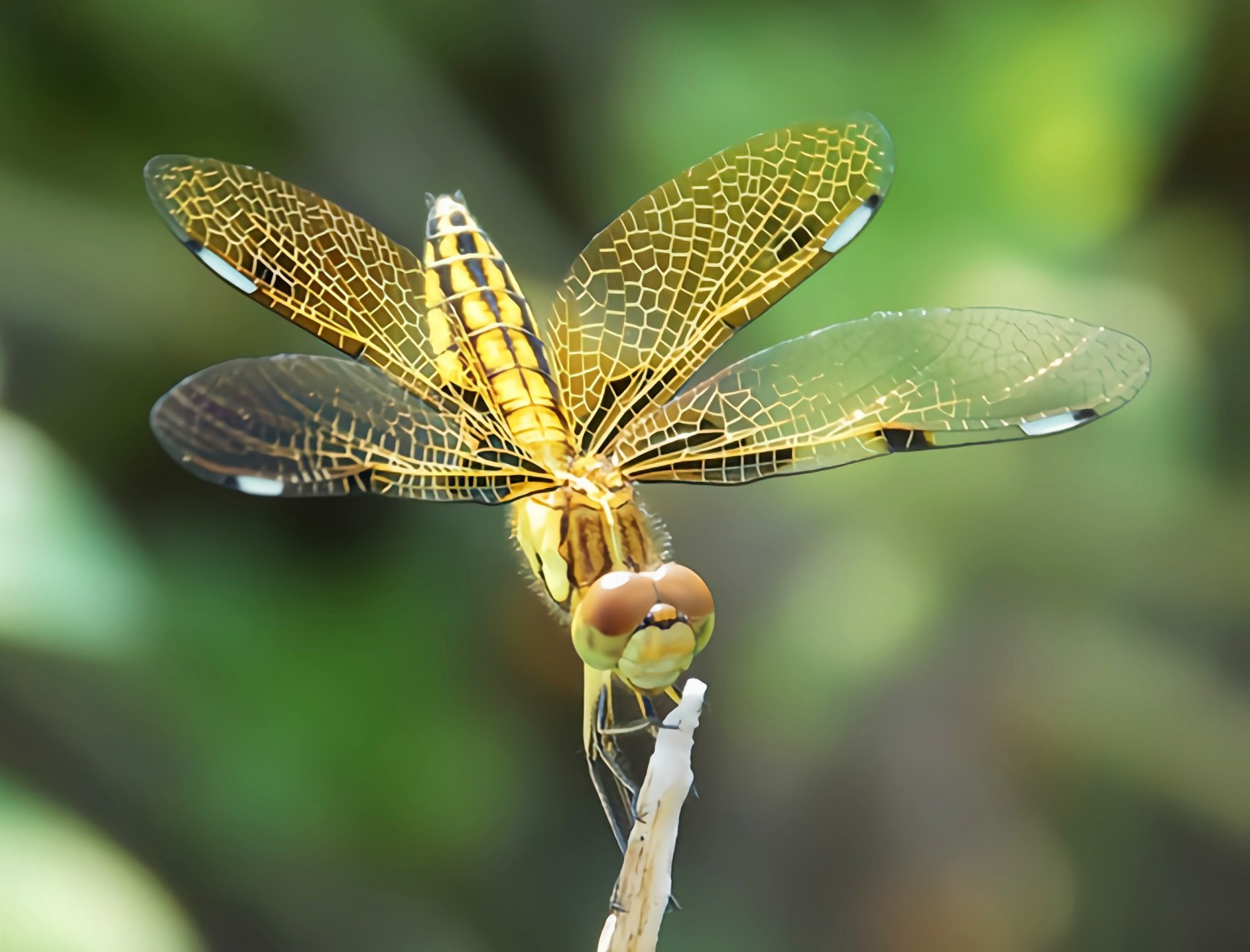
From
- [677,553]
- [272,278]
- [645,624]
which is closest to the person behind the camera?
[645,624]

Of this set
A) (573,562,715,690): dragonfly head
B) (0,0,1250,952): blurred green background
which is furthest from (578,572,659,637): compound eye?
(0,0,1250,952): blurred green background

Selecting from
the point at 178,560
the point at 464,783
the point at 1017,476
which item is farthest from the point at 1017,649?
the point at 178,560

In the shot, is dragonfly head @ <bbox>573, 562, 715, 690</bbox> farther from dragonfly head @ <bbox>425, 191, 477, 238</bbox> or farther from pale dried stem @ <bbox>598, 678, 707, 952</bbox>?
dragonfly head @ <bbox>425, 191, 477, 238</bbox>

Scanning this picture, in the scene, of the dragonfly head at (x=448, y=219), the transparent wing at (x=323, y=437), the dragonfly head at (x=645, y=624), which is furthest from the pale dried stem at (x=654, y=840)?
the dragonfly head at (x=448, y=219)

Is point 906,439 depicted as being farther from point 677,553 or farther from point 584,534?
point 677,553

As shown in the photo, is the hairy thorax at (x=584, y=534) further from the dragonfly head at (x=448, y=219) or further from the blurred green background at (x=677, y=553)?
the blurred green background at (x=677, y=553)

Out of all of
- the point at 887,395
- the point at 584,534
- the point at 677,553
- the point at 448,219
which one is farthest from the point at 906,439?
the point at 677,553

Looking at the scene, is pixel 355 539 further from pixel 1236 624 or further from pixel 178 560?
pixel 1236 624
